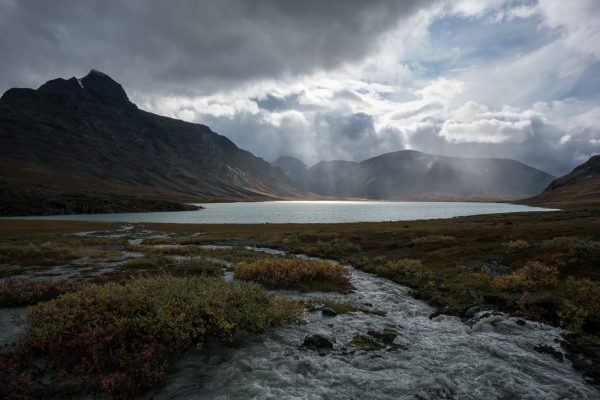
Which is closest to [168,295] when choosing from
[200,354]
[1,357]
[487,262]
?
[200,354]

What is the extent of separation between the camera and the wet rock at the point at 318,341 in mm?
12656

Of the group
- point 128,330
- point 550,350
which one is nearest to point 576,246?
point 550,350

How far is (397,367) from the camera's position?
11.3 meters

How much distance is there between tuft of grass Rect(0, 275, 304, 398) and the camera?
947 cm

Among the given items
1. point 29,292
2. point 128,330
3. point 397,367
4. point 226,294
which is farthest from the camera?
point 29,292

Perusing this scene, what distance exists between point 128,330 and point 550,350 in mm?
15090

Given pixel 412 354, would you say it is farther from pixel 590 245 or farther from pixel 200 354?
pixel 590 245

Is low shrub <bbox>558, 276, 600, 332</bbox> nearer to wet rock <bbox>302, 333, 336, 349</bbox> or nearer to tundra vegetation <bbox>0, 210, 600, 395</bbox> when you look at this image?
tundra vegetation <bbox>0, 210, 600, 395</bbox>

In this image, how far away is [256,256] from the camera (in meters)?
34.6

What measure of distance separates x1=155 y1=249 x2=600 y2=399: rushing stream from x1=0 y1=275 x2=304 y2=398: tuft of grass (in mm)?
664

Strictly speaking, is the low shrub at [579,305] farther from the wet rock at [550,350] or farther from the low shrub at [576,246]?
the low shrub at [576,246]

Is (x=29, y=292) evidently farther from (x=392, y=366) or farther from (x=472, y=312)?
(x=472, y=312)

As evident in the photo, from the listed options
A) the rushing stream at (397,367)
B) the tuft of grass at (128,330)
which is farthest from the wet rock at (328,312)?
the tuft of grass at (128,330)

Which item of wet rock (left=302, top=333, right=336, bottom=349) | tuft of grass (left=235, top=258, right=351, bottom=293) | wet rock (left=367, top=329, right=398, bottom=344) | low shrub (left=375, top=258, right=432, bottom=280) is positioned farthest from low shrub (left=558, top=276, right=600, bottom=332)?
tuft of grass (left=235, top=258, right=351, bottom=293)
